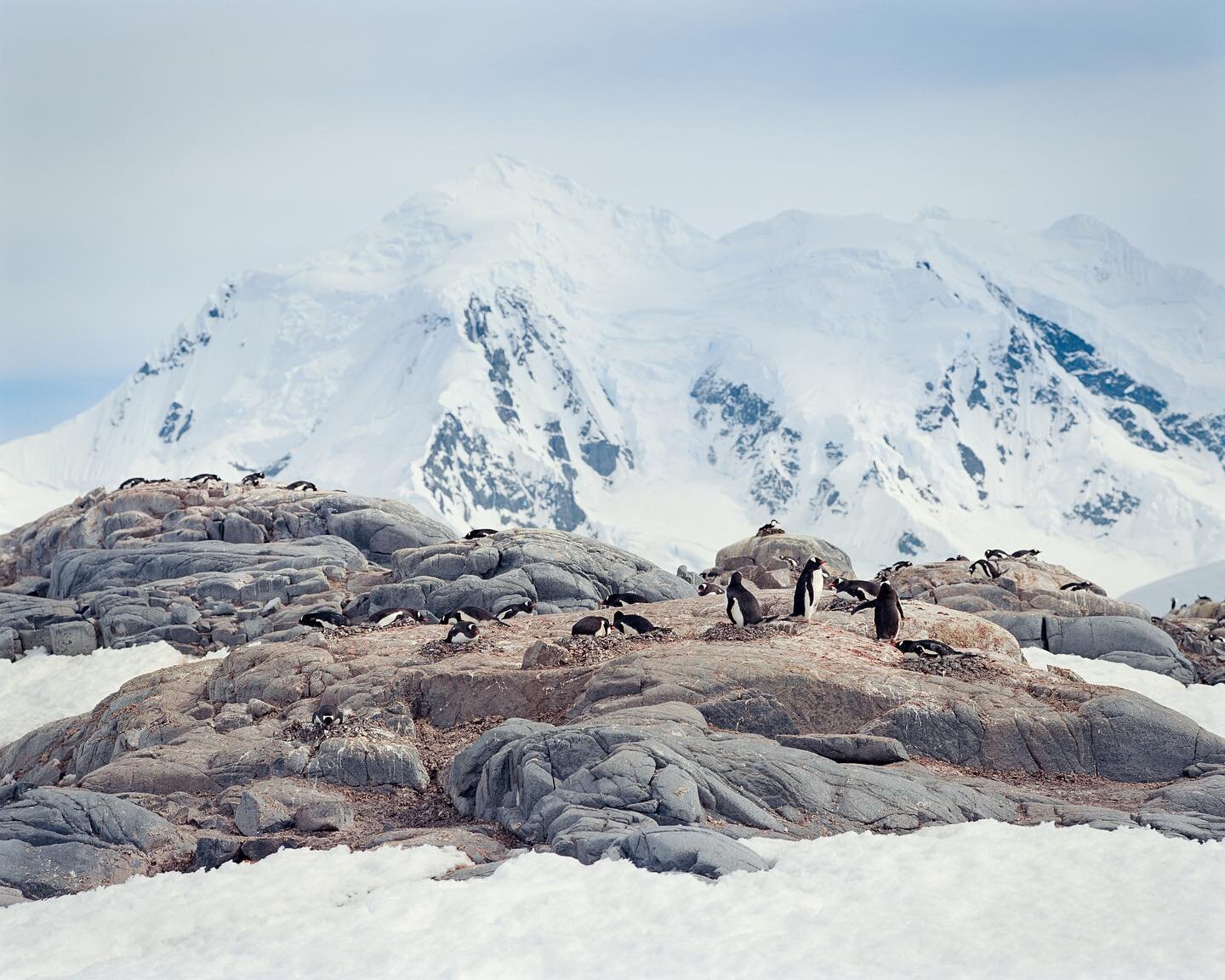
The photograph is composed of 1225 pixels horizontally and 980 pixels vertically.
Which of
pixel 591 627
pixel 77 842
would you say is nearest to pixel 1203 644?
pixel 591 627

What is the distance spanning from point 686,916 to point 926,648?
10352mm

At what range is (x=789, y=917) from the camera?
1372 cm

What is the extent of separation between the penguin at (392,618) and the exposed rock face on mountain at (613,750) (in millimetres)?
3228

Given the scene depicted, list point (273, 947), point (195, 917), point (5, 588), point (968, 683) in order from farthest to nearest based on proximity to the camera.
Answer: point (5, 588) → point (968, 683) → point (195, 917) → point (273, 947)

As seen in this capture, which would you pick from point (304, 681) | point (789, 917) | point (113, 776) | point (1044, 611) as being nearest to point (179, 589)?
point (304, 681)

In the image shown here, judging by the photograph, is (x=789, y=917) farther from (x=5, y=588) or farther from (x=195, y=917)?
(x=5, y=588)

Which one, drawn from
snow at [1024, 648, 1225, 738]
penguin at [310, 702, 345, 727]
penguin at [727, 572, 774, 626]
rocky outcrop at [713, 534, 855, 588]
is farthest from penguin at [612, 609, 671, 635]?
rocky outcrop at [713, 534, 855, 588]

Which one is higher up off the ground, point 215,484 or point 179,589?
point 215,484

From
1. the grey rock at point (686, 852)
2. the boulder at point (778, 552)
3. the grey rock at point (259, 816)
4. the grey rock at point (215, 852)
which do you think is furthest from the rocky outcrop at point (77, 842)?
the boulder at point (778, 552)

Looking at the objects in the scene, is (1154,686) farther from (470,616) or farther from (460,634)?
(460,634)

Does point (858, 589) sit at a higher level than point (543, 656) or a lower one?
higher

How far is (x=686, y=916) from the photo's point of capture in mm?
13664

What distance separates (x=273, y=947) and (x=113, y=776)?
868 cm

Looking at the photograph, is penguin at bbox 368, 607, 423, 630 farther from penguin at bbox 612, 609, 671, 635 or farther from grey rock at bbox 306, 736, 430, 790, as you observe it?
grey rock at bbox 306, 736, 430, 790
